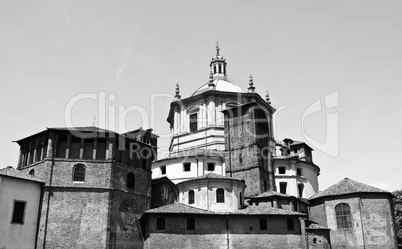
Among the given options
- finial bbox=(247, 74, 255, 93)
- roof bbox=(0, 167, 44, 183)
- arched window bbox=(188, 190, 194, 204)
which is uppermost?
finial bbox=(247, 74, 255, 93)

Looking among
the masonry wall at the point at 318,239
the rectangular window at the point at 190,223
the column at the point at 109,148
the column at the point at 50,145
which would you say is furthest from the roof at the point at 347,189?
the column at the point at 50,145

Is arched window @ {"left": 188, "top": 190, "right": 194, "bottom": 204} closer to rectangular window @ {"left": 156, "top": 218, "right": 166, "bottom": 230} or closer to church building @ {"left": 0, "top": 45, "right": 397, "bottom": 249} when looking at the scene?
church building @ {"left": 0, "top": 45, "right": 397, "bottom": 249}

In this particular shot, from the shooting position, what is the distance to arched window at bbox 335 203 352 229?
39719 mm

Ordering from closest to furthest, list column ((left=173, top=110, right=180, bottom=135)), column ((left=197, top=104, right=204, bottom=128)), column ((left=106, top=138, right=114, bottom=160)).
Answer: column ((left=106, top=138, right=114, bottom=160)) → column ((left=197, top=104, right=204, bottom=128)) → column ((left=173, top=110, right=180, bottom=135))

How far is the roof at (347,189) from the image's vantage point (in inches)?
1572

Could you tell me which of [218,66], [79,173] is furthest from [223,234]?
[218,66]

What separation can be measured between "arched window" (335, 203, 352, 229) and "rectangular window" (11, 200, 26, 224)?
93.6 feet

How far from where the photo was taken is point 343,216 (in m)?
40.2

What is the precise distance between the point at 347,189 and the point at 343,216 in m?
2.72

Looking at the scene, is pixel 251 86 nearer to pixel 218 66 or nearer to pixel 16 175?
pixel 218 66

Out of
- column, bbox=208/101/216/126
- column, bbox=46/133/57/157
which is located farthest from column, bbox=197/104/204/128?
column, bbox=46/133/57/157

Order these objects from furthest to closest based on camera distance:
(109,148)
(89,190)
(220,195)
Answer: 1. (220,195)
2. (109,148)
3. (89,190)

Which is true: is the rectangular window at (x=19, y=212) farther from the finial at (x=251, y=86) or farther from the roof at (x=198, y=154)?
the finial at (x=251, y=86)

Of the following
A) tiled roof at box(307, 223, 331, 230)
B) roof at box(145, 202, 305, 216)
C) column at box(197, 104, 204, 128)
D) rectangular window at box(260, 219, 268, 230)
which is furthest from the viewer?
column at box(197, 104, 204, 128)
